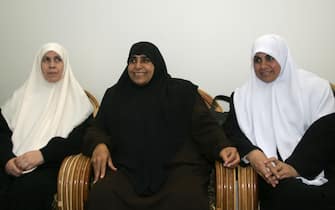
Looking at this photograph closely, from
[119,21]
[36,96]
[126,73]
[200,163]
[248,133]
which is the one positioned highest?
[119,21]

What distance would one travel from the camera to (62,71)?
7.77 feet

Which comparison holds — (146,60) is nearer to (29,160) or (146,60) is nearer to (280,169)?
(29,160)

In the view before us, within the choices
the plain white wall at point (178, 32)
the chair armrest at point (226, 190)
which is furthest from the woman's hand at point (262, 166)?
the plain white wall at point (178, 32)

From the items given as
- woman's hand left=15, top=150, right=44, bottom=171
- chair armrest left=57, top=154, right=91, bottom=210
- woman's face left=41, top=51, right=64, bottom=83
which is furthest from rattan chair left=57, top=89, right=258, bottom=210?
woman's face left=41, top=51, right=64, bottom=83

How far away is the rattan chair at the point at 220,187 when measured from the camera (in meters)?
1.77

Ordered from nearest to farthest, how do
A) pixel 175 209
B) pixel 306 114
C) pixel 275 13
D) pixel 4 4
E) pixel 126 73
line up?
1. pixel 175 209
2. pixel 306 114
3. pixel 126 73
4. pixel 275 13
5. pixel 4 4

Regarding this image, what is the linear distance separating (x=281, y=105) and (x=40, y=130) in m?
1.42

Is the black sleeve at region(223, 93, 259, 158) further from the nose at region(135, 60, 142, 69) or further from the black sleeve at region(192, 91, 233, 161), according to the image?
the nose at region(135, 60, 142, 69)

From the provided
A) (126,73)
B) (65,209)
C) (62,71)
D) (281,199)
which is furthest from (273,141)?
(62,71)

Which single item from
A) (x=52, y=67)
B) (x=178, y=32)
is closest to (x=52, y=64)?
(x=52, y=67)

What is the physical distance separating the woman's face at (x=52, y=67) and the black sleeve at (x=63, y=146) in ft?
1.20

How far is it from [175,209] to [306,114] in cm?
89

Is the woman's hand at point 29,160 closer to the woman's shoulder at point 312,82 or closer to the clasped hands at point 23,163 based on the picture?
the clasped hands at point 23,163

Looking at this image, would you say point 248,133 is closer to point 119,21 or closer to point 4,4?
point 119,21
